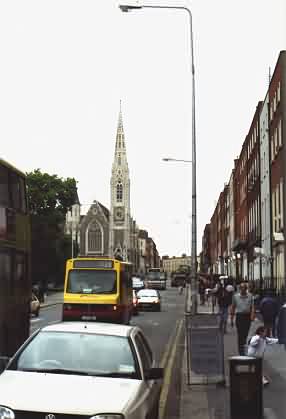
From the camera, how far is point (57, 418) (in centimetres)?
701

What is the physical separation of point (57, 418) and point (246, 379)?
14.0ft

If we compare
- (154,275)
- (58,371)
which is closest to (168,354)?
(58,371)

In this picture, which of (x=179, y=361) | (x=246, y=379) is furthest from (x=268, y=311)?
(x=246, y=379)

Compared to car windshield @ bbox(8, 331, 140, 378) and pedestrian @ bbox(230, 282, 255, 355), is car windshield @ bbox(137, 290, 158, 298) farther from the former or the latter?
car windshield @ bbox(8, 331, 140, 378)

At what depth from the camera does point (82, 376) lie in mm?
8086

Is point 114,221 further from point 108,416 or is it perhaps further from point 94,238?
point 108,416

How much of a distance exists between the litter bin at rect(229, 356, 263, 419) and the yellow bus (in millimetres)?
18163

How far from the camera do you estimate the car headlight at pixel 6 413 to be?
698 centimetres

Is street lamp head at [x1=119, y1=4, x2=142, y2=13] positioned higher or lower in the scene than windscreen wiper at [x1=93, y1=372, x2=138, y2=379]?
higher

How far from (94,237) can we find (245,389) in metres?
168

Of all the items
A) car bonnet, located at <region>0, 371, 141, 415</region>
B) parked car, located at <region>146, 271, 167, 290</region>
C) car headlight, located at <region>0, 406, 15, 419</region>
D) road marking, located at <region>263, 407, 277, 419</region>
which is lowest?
parked car, located at <region>146, 271, 167, 290</region>

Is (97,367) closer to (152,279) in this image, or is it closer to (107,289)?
(107,289)

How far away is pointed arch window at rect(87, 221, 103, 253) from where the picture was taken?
176250 mm

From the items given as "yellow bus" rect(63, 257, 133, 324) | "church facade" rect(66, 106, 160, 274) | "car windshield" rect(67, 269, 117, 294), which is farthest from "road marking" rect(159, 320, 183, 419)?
"church facade" rect(66, 106, 160, 274)
